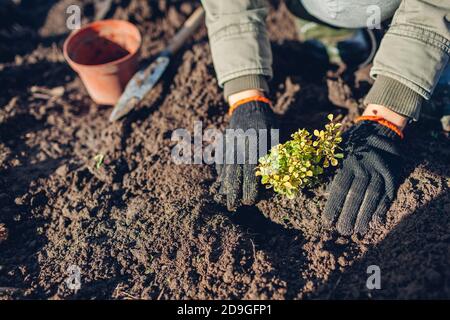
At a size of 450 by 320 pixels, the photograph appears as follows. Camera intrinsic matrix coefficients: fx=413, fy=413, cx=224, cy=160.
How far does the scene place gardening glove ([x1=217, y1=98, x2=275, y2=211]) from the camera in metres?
2.71

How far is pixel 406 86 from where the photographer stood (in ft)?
8.84

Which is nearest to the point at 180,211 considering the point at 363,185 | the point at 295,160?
the point at 295,160

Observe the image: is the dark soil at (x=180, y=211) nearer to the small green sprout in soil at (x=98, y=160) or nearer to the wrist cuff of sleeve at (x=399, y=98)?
the small green sprout in soil at (x=98, y=160)

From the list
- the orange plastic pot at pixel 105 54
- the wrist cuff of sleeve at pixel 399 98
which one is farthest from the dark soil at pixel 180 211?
the wrist cuff of sleeve at pixel 399 98

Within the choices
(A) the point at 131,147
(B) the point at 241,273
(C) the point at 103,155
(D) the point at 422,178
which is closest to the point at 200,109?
(A) the point at 131,147

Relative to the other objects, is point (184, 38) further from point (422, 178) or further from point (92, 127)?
point (422, 178)

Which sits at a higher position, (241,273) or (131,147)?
(131,147)

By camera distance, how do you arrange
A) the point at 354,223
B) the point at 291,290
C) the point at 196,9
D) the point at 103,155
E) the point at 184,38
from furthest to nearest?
the point at 196,9 < the point at 184,38 < the point at 103,155 < the point at 354,223 < the point at 291,290

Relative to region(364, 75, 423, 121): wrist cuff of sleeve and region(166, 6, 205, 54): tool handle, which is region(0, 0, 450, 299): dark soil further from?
region(364, 75, 423, 121): wrist cuff of sleeve

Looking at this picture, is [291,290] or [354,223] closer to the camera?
[291,290]

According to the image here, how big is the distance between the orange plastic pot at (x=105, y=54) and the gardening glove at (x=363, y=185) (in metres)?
1.96

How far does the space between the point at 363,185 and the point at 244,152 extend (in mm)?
785

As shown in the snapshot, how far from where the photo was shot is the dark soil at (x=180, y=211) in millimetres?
2420

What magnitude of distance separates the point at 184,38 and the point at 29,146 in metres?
1.66
